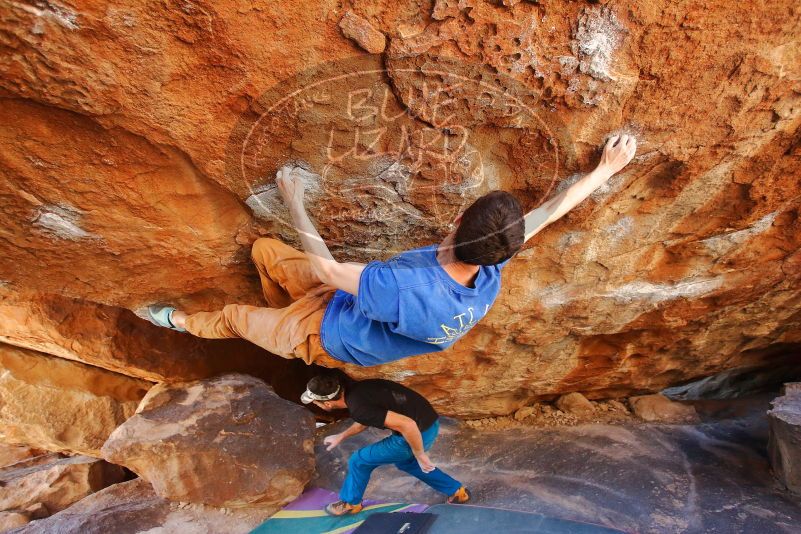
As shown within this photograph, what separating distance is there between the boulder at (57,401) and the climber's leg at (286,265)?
2263 millimetres

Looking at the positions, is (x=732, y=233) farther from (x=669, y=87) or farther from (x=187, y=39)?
(x=187, y=39)

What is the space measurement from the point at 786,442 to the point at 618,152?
225 cm

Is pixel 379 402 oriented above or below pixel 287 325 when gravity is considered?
below

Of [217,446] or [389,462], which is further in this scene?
[217,446]

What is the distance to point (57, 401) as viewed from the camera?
3377 mm

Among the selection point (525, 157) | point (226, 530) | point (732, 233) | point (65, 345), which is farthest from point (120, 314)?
point (732, 233)

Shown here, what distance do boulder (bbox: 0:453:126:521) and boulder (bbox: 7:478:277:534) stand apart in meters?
0.71

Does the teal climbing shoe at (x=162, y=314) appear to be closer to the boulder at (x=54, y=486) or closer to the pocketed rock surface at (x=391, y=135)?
the pocketed rock surface at (x=391, y=135)

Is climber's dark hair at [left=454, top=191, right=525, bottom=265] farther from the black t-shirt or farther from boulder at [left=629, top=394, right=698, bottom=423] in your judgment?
boulder at [left=629, top=394, right=698, bottom=423]

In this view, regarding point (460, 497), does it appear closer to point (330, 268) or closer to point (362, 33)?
point (330, 268)

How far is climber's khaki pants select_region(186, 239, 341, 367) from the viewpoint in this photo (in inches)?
81.5

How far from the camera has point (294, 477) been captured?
305cm

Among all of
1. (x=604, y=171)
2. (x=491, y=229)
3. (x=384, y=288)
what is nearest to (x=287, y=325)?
(x=384, y=288)

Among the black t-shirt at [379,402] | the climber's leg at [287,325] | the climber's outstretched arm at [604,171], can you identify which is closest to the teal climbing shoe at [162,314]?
the climber's leg at [287,325]
